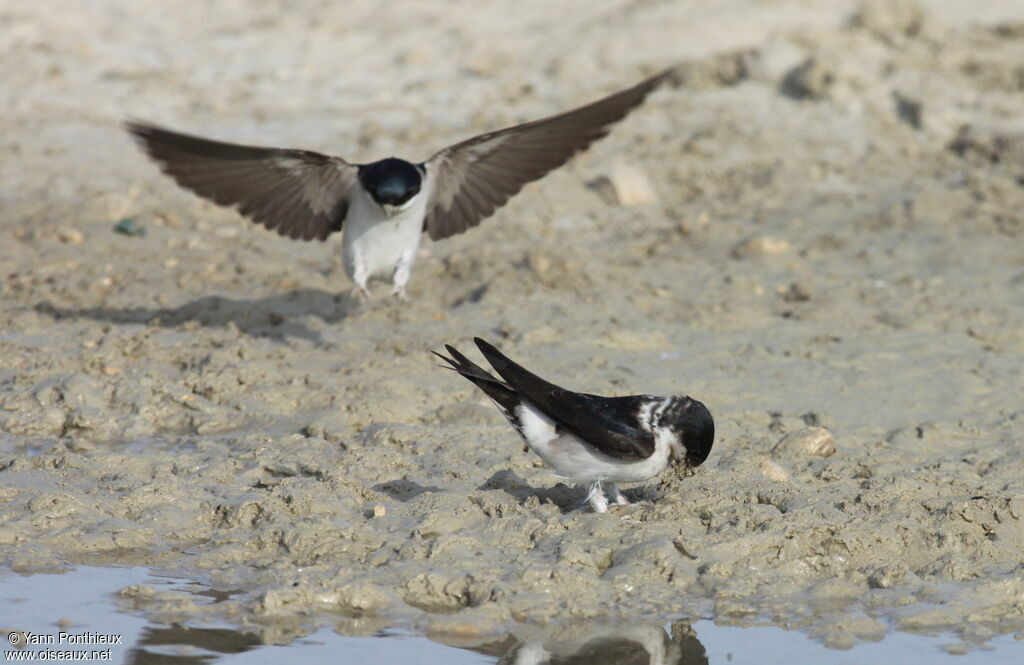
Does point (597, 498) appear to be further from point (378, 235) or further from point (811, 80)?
point (811, 80)

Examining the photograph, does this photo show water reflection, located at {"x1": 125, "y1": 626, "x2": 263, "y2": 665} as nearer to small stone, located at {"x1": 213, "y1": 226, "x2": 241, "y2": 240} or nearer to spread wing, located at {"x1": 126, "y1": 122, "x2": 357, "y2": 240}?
spread wing, located at {"x1": 126, "y1": 122, "x2": 357, "y2": 240}

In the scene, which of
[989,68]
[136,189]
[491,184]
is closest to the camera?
[491,184]

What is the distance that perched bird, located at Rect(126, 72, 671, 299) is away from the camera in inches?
267

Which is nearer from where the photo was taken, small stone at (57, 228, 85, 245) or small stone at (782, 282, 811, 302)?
small stone at (782, 282, 811, 302)

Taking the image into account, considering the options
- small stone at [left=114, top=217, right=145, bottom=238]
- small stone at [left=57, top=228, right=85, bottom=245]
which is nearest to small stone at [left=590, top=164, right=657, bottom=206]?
small stone at [left=114, top=217, right=145, bottom=238]

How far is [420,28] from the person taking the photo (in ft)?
36.8

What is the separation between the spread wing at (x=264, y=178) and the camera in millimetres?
6762

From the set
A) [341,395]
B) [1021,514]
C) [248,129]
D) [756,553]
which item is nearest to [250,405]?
[341,395]

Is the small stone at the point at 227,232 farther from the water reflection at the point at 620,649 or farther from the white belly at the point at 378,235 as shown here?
the water reflection at the point at 620,649

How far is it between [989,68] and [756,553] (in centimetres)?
624

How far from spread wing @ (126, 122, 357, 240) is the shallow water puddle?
109 inches

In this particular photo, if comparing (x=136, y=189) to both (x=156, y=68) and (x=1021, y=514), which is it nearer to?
(x=156, y=68)

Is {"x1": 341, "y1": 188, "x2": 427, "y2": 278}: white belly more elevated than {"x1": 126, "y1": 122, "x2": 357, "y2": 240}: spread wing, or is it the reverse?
{"x1": 126, "y1": 122, "x2": 357, "y2": 240}: spread wing

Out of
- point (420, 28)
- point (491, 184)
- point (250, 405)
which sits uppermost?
point (420, 28)
